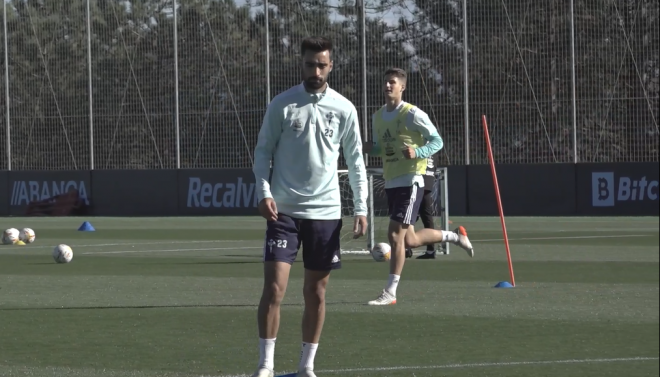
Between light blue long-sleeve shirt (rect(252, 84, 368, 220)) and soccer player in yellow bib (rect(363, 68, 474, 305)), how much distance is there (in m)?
4.02

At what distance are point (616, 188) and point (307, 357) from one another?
24056mm

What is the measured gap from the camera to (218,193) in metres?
34.5

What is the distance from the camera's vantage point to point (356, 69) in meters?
35.0

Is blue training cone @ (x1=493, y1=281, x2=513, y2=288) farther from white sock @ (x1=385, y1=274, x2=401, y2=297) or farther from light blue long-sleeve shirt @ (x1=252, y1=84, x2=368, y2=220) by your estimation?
light blue long-sleeve shirt @ (x1=252, y1=84, x2=368, y2=220)

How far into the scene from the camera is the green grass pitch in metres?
7.66

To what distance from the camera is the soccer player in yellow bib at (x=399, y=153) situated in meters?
11.3

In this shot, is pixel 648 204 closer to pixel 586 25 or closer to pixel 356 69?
pixel 586 25

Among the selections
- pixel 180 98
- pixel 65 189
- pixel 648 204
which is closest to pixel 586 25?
pixel 648 204

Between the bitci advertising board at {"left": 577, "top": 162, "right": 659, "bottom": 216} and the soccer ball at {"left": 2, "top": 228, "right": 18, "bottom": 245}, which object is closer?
the soccer ball at {"left": 2, "top": 228, "right": 18, "bottom": 245}

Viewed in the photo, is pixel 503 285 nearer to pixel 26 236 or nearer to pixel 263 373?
pixel 263 373

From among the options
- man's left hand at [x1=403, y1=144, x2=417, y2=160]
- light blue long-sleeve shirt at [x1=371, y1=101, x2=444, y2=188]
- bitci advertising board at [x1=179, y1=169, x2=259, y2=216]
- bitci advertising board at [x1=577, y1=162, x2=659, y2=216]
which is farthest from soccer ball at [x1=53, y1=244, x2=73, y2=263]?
bitci advertising board at [x1=179, y1=169, x2=259, y2=216]

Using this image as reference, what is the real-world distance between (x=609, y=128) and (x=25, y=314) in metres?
23.1

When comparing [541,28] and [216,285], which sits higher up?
[541,28]

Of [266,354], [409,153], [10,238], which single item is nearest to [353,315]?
[409,153]
